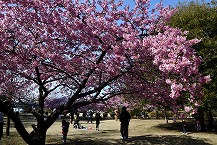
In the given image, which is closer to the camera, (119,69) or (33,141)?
(119,69)

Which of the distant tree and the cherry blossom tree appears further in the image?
the distant tree

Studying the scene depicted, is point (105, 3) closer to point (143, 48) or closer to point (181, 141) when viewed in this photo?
point (143, 48)

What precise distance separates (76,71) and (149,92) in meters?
3.49

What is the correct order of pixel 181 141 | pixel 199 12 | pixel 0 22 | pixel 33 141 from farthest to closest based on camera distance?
pixel 199 12, pixel 181 141, pixel 33 141, pixel 0 22

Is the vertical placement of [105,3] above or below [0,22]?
above

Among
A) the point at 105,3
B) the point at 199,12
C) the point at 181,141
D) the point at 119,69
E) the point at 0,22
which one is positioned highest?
the point at 199,12

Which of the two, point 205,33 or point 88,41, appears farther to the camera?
point 205,33

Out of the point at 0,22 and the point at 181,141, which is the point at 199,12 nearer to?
the point at 181,141

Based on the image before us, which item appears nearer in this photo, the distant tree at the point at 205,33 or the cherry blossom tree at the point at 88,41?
the cherry blossom tree at the point at 88,41

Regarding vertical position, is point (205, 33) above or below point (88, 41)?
above

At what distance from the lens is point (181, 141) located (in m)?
16.8

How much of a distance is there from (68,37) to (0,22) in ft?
9.08

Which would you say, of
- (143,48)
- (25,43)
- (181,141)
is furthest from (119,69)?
(181,141)

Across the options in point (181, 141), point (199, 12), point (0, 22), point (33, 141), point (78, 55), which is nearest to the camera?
point (0, 22)
